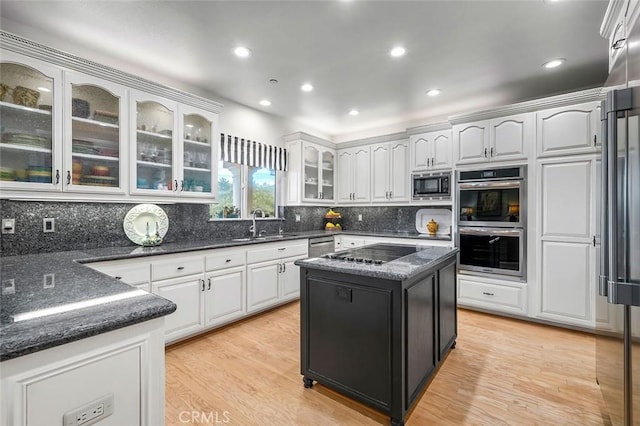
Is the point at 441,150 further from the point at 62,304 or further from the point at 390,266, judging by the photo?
the point at 62,304

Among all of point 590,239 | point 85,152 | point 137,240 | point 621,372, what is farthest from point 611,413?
Result: point 85,152

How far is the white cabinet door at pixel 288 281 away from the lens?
3776 mm

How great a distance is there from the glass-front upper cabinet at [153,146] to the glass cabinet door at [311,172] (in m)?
2.05

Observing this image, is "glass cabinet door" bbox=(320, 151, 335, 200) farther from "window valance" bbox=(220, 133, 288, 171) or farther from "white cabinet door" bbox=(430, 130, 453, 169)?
"white cabinet door" bbox=(430, 130, 453, 169)

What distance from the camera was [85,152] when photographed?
2.39 metres

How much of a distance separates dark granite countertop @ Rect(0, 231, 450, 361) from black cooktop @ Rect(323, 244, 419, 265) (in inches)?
10.1

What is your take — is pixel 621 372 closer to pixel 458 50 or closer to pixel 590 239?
pixel 590 239

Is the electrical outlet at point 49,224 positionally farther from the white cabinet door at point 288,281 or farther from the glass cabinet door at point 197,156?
the white cabinet door at point 288,281

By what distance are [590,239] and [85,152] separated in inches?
191

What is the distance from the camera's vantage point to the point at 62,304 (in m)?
1.00

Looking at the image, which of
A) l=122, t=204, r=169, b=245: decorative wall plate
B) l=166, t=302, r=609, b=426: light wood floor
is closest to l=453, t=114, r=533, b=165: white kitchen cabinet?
l=166, t=302, r=609, b=426: light wood floor

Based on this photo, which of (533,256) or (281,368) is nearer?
(281,368)

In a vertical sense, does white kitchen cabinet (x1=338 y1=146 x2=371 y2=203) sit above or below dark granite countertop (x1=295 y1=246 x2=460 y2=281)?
above

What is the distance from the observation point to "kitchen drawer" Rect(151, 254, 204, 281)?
8.30 ft
